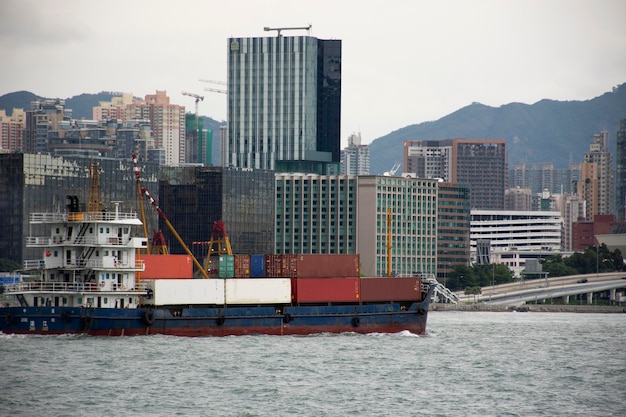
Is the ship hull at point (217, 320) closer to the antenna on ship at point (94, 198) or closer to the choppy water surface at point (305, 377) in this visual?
the choppy water surface at point (305, 377)

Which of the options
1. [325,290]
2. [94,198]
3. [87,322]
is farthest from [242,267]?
[87,322]

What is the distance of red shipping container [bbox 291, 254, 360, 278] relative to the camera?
342 ft

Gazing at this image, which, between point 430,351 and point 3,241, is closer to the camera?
point 430,351

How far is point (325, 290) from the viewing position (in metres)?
103

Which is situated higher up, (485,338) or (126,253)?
(126,253)

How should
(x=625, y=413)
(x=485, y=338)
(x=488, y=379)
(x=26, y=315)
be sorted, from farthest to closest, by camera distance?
1. (x=485, y=338)
2. (x=26, y=315)
3. (x=488, y=379)
4. (x=625, y=413)

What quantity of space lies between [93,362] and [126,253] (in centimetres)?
1868

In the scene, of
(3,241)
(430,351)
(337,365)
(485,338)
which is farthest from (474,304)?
(337,365)

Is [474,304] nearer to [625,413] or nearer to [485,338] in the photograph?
[485,338]

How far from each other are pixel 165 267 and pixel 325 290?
1322cm

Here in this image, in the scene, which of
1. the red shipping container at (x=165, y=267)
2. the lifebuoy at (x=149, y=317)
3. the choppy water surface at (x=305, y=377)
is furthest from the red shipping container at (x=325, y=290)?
the lifebuoy at (x=149, y=317)

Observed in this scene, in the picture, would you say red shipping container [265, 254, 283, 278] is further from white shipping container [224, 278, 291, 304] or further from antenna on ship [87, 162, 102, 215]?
antenna on ship [87, 162, 102, 215]

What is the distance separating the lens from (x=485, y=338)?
111188 millimetres

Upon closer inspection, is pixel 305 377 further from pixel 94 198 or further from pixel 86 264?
pixel 94 198
